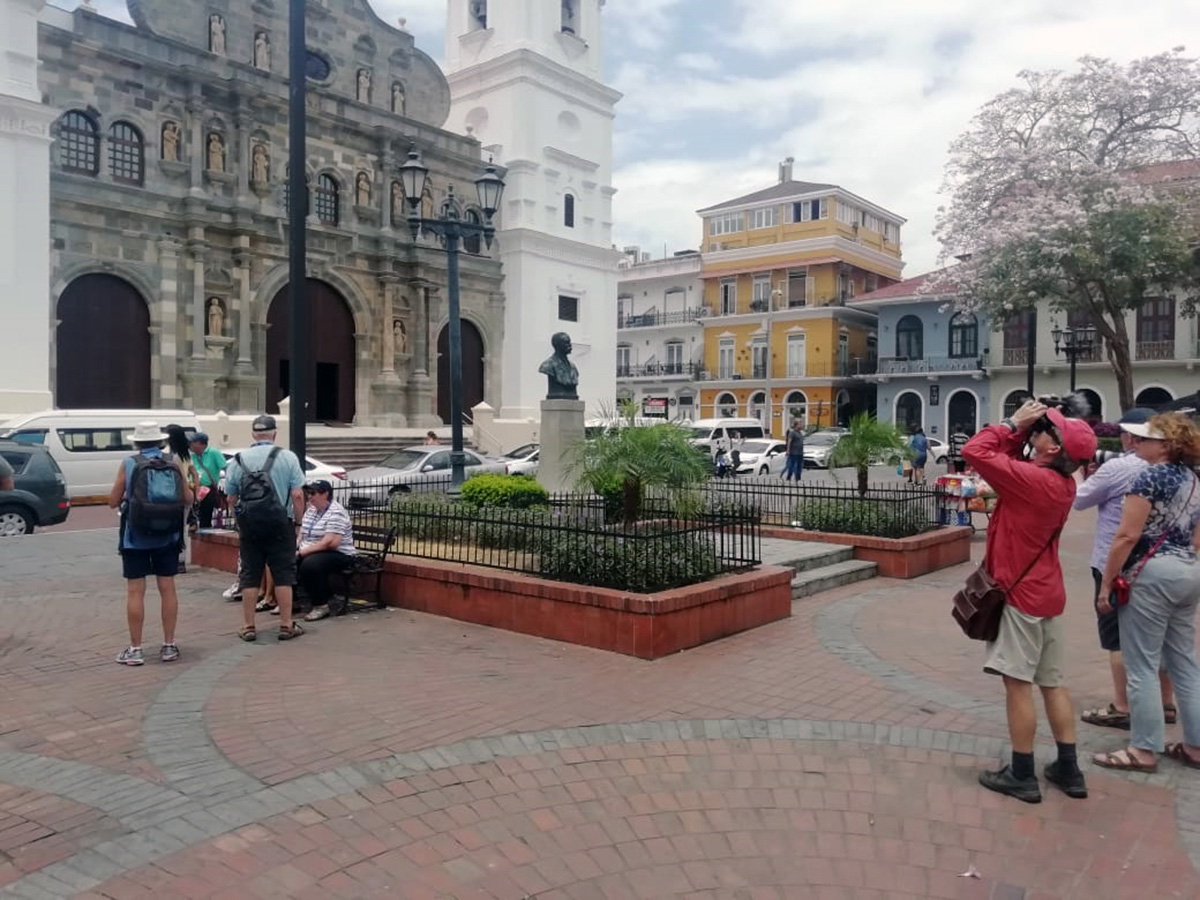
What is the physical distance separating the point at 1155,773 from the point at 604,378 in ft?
119

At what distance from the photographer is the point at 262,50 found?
30125 mm

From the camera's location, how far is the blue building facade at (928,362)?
44.2 meters

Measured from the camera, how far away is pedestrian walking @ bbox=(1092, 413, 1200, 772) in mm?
4633

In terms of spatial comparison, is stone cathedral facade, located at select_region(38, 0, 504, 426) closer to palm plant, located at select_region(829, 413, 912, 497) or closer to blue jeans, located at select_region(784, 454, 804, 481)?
blue jeans, located at select_region(784, 454, 804, 481)

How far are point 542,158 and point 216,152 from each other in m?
13.0

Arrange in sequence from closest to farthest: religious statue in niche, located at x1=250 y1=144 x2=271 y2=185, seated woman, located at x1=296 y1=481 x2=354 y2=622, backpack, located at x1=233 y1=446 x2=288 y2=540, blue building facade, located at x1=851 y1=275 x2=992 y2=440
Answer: backpack, located at x1=233 y1=446 x2=288 y2=540 < seated woman, located at x1=296 y1=481 x2=354 y2=622 < religious statue in niche, located at x1=250 y1=144 x2=271 y2=185 < blue building facade, located at x1=851 y1=275 x2=992 y2=440

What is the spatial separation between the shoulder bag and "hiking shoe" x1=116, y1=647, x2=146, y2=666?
5.28m

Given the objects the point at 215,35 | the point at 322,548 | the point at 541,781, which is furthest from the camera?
the point at 215,35

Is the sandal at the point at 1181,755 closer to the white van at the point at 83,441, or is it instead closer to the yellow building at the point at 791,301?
the white van at the point at 83,441

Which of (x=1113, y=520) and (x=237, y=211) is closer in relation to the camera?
(x=1113, y=520)

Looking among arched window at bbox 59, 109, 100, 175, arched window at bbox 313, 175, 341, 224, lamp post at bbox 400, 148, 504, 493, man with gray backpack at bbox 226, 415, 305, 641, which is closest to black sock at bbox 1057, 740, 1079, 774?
man with gray backpack at bbox 226, 415, 305, 641

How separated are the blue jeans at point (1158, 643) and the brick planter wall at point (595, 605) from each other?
2982 mm

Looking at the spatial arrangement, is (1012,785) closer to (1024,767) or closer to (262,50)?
(1024,767)

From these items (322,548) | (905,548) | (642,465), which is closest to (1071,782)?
(642,465)
